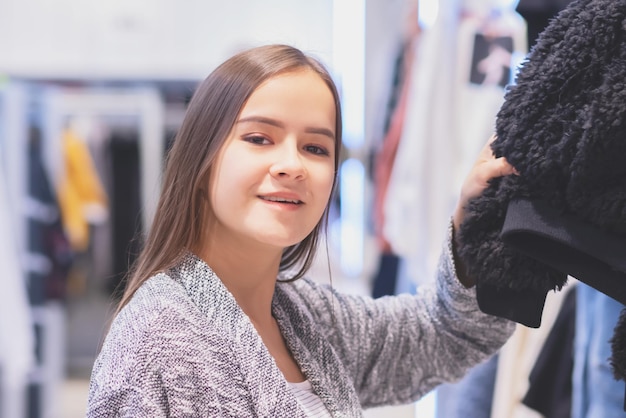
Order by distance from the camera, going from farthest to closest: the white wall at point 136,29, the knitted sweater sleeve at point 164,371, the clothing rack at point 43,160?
the white wall at point 136,29 → the clothing rack at point 43,160 → the knitted sweater sleeve at point 164,371

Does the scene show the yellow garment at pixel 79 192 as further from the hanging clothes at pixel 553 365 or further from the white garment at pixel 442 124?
the hanging clothes at pixel 553 365

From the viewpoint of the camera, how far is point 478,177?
850mm

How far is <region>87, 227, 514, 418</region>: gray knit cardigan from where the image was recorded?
2.61 ft

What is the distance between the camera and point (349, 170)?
11.5 ft

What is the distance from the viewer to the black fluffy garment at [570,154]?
26.4 inches

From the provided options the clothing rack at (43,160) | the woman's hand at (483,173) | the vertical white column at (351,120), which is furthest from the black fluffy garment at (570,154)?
the clothing rack at (43,160)

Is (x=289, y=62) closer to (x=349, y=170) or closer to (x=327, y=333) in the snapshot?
(x=327, y=333)

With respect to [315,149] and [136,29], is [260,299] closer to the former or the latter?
[315,149]

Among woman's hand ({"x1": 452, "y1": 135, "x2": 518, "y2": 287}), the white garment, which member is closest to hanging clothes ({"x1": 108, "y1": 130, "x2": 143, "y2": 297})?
the white garment

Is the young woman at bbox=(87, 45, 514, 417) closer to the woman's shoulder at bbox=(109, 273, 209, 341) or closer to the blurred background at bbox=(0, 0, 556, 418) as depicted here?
the woman's shoulder at bbox=(109, 273, 209, 341)

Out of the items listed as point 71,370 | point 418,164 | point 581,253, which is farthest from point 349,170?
point 581,253

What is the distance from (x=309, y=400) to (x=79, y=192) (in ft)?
11.4

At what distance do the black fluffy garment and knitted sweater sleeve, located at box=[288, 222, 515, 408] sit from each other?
309 mm

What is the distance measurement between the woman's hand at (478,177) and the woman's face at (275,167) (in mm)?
165
